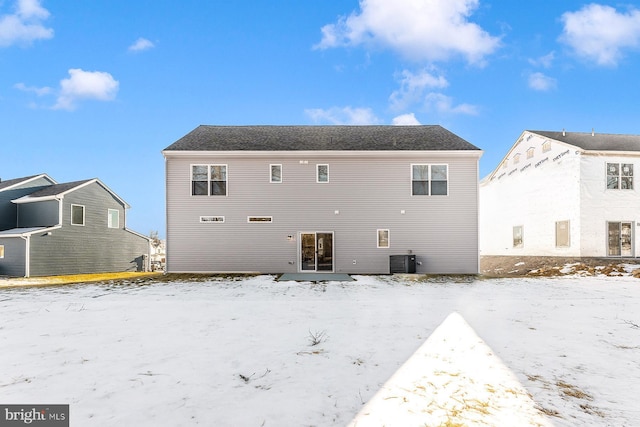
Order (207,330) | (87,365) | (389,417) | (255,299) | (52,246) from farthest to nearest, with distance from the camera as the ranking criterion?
(52,246) → (255,299) → (207,330) → (87,365) → (389,417)

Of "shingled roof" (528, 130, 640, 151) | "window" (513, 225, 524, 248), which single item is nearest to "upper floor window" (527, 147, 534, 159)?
"shingled roof" (528, 130, 640, 151)

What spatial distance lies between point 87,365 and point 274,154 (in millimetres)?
11706

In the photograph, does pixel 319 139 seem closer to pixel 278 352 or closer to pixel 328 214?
pixel 328 214

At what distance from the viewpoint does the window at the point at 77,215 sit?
755 inches

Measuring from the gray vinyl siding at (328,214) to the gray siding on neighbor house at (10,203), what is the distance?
13.1 meters

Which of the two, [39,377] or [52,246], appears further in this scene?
[52,246]

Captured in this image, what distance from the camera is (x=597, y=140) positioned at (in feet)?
61.6

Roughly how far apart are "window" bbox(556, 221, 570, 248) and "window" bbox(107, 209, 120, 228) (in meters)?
28.1

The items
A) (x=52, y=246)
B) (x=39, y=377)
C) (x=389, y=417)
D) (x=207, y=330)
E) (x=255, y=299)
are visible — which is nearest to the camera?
(x=389, y=417)

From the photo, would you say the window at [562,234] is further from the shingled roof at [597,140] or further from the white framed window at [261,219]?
the white framed window at [261,219]

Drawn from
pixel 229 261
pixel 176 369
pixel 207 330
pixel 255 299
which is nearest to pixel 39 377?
pixel 176 369

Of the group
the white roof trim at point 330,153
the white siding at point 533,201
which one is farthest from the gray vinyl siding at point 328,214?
the white siding at point 533,201

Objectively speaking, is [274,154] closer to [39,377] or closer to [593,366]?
[39,377]

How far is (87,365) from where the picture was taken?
4.09 m
